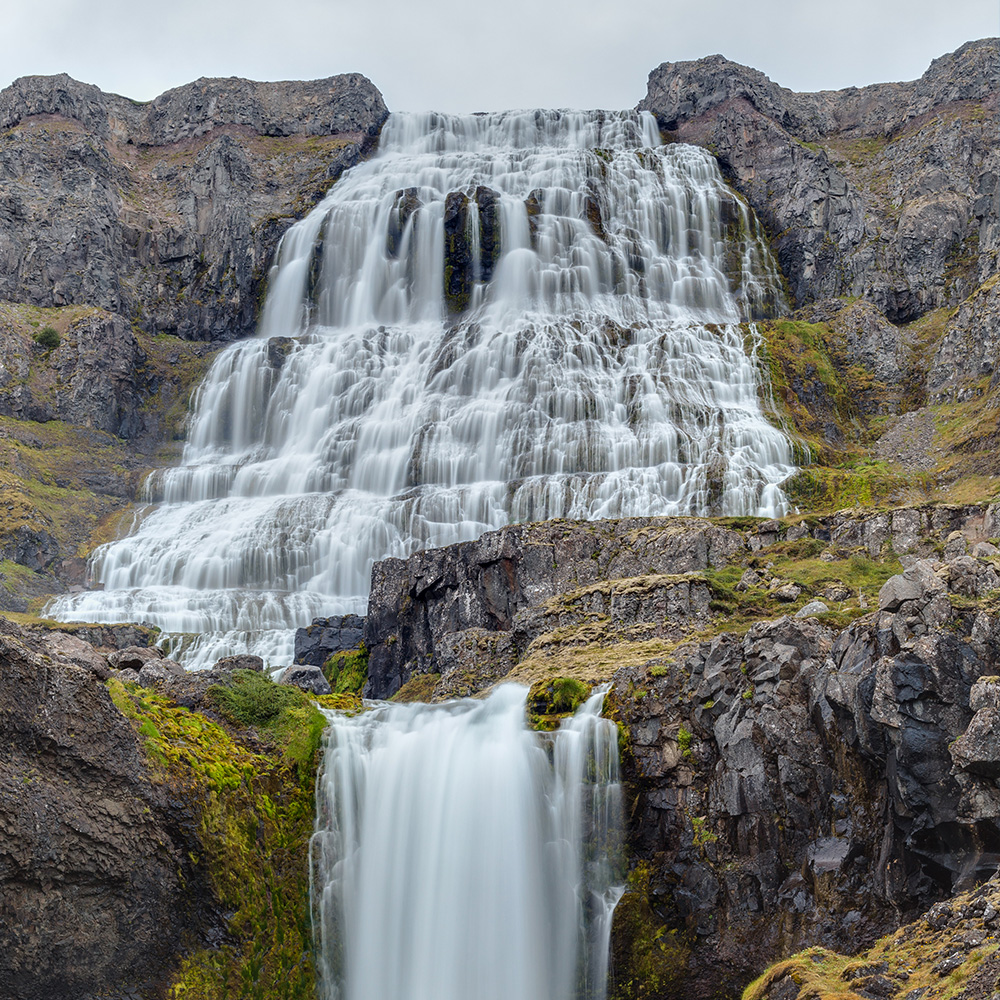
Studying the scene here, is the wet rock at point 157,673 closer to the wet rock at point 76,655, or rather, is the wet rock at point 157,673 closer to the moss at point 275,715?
the wet rock at point 76,655

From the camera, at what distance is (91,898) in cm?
1141

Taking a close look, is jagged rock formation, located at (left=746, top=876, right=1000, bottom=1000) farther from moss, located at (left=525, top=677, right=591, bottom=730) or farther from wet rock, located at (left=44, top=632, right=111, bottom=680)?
wet rock, located at (left=44, top=632, right=111, bottom=680)

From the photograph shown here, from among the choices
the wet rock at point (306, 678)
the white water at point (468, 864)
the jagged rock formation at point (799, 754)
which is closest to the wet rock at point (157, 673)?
the white water at point (468, 864)

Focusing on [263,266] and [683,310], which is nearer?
[683,310]

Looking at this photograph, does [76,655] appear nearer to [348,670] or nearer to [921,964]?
[921,964]

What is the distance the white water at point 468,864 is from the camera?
13805 millimetres

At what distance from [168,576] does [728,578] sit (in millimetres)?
29646

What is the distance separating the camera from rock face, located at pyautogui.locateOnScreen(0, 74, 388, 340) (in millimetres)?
66688

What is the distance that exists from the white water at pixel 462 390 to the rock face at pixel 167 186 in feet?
22.8

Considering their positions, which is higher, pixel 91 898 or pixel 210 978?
pixel 91 898

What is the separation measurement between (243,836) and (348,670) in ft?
61.7

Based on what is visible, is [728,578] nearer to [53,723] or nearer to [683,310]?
[53,723]

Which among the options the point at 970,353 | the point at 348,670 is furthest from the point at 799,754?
the point at 970,353

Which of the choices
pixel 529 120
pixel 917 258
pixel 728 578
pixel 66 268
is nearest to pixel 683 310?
pixel 917 258
